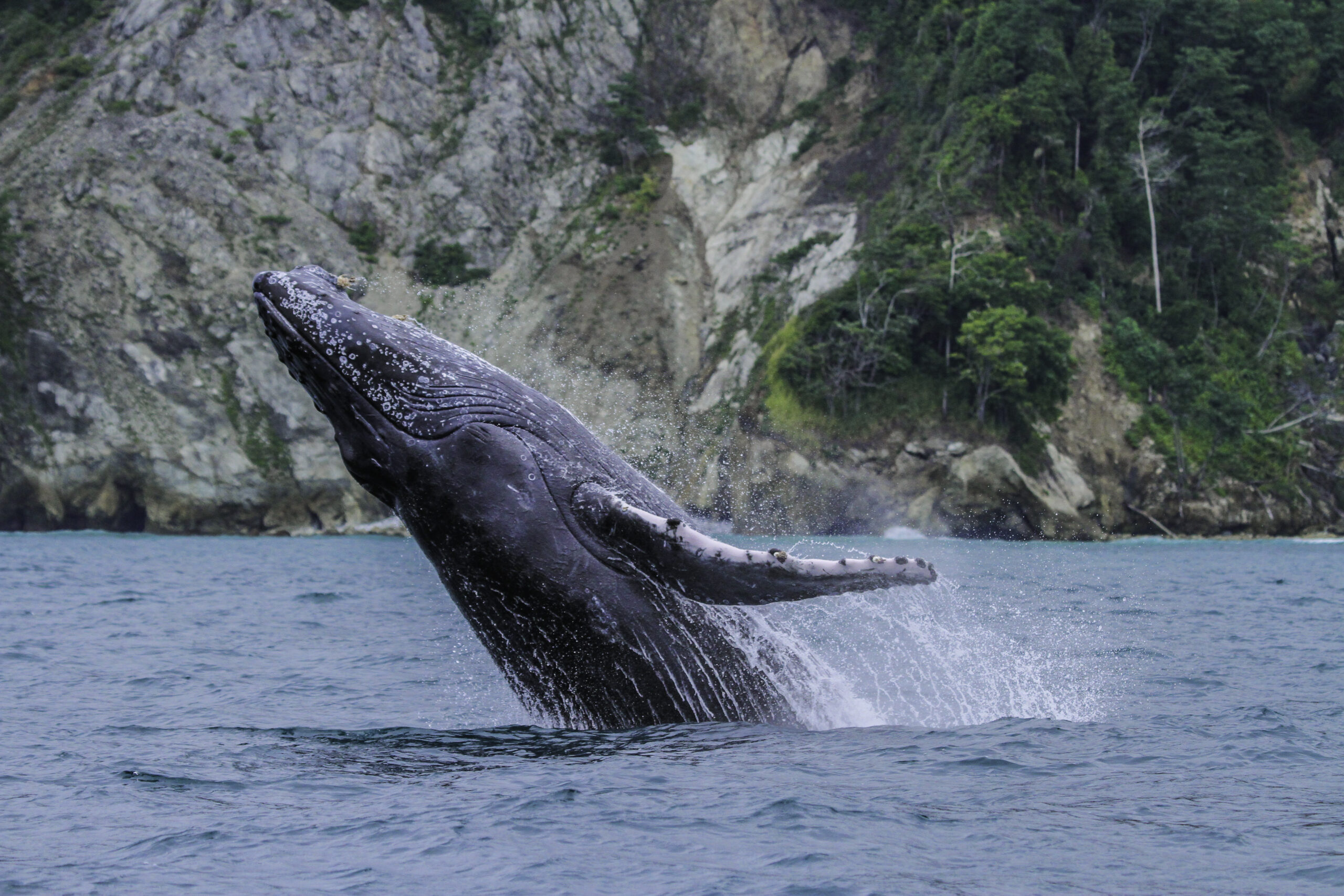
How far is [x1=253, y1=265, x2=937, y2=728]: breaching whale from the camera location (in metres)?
7.34

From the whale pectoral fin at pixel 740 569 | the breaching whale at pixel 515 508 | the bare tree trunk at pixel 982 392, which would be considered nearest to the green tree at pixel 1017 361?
the bare tree trunk at pixel 982 392

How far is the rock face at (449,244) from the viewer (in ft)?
180

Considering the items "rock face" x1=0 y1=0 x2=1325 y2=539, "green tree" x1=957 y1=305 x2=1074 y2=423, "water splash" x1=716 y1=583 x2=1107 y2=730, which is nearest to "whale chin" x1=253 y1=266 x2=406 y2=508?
"water splash" x1=716 y1=583 x2=1107 y2=730

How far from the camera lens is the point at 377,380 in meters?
7.55

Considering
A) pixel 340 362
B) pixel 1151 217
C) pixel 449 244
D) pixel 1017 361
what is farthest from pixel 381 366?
pixel 449 244

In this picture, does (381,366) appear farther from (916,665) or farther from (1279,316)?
(1279,316)

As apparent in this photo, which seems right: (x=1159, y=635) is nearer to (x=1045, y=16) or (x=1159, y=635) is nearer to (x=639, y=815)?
(x=639, y=815)

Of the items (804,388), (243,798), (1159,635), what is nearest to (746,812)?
(243,798)

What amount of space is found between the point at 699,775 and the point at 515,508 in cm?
194

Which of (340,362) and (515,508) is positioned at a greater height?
(340,362)

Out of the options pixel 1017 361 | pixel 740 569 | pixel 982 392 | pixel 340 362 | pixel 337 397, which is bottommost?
pixel 740 569

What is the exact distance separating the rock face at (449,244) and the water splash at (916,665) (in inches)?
1393

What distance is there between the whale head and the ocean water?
81.0 inches

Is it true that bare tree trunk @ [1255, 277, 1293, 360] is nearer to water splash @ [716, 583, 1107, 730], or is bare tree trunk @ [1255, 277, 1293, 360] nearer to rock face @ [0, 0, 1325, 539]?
rock face @ [0, 0, 1325, 539]
